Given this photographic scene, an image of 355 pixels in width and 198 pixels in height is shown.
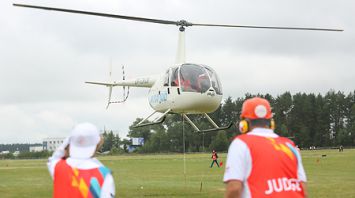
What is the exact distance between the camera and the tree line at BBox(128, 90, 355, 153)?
416ft

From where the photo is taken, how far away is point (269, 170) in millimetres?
5109

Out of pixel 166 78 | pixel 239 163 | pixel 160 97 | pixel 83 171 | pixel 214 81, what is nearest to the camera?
pixel 239 163

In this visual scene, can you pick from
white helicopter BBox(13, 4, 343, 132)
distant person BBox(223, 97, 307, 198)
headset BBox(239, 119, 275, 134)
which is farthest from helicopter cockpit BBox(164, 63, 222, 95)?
distant person BBox(223, 97, 307, 198)

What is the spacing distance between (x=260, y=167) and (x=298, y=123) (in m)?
132

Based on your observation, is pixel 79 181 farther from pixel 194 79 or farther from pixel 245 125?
pixel 194 79

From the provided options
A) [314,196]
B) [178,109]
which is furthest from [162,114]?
[314,196]

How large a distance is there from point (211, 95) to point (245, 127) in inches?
670

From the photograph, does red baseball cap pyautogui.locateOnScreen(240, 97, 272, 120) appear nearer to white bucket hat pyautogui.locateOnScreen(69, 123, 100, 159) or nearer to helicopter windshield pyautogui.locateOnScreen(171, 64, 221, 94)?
white bucket hat pyautogui.locateOnScreen(69, 123, 100, 159)

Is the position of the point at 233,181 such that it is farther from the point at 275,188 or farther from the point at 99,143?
the point at 99,143

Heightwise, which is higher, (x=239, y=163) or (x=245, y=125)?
(x=245, y=125)

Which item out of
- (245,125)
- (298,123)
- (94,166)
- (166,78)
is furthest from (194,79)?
(298,123)

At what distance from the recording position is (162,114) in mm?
24188

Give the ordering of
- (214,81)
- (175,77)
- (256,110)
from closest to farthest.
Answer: (256,110)
(214,81)
(175,77)

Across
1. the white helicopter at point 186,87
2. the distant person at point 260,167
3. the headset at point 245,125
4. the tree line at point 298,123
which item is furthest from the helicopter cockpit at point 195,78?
the tree line at point 298,123
